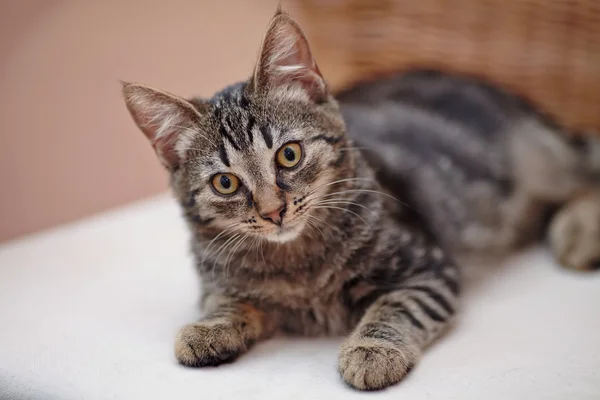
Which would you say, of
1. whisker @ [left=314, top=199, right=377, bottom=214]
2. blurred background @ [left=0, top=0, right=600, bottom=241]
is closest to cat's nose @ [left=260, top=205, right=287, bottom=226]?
whisker @ [left=314, top=199, right=377, bottom=214]

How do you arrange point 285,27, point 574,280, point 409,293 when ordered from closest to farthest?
point 285,27 < point 409,293 < point 574,280

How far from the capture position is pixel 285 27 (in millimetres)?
1288

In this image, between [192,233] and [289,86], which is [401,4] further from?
[192,233]

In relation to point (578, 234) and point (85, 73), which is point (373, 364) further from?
point (85, 73)

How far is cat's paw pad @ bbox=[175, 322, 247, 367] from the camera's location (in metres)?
1.30

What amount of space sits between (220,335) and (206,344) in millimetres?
38

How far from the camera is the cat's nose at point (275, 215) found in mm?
1258

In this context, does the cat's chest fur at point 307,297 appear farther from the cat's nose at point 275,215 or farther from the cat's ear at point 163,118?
the cat's ear at point 163,118

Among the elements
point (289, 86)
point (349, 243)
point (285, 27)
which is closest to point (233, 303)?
point (349, 243)

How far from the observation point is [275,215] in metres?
1.26

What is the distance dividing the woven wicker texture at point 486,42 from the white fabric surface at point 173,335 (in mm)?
722

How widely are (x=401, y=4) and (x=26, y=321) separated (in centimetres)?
165

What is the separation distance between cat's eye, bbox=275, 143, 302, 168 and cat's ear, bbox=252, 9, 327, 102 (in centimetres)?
14

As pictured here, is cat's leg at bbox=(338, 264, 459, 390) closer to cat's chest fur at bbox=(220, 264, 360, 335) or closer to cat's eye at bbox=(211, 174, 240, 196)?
cat's chest fur at bbox=(220, 264, 360, 335)
